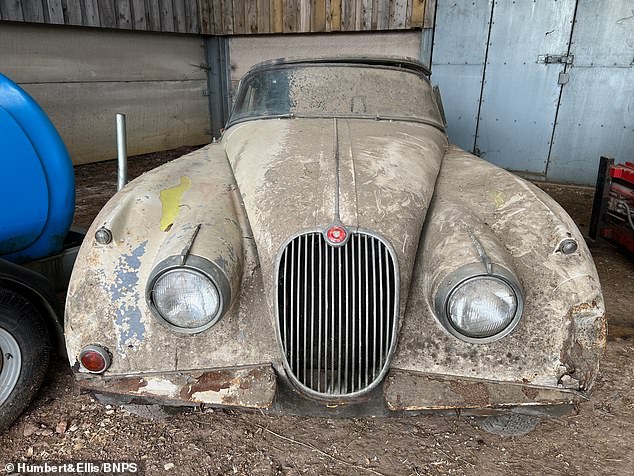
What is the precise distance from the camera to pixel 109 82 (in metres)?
8.74

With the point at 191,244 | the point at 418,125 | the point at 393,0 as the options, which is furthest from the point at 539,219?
the point at 393,0

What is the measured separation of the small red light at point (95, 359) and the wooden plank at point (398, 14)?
802 centimetres

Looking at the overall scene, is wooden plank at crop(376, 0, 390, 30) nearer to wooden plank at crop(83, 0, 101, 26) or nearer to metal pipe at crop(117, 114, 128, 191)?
wooden plank at crop(83, 0, 101, 26)

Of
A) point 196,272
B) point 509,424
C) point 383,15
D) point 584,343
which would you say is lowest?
point 509,424

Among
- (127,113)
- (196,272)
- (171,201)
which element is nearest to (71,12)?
(127,113)

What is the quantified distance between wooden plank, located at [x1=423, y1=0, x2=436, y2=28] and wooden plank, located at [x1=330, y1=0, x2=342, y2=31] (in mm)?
1591

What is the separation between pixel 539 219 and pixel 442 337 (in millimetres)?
844

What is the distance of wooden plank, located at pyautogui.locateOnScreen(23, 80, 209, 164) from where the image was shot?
26.5 ft

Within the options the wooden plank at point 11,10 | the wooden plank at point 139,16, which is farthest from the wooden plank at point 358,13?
the wooden plank at point 11,10

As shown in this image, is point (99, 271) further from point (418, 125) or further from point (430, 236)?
point (418, 125)

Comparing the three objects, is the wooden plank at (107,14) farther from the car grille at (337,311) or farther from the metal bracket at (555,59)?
the car grille at (337,311)

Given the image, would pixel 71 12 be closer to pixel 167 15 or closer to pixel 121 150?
pixel 167 15

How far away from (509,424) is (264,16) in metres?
9.09

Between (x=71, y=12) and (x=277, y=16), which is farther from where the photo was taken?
(x=277, y=16)
